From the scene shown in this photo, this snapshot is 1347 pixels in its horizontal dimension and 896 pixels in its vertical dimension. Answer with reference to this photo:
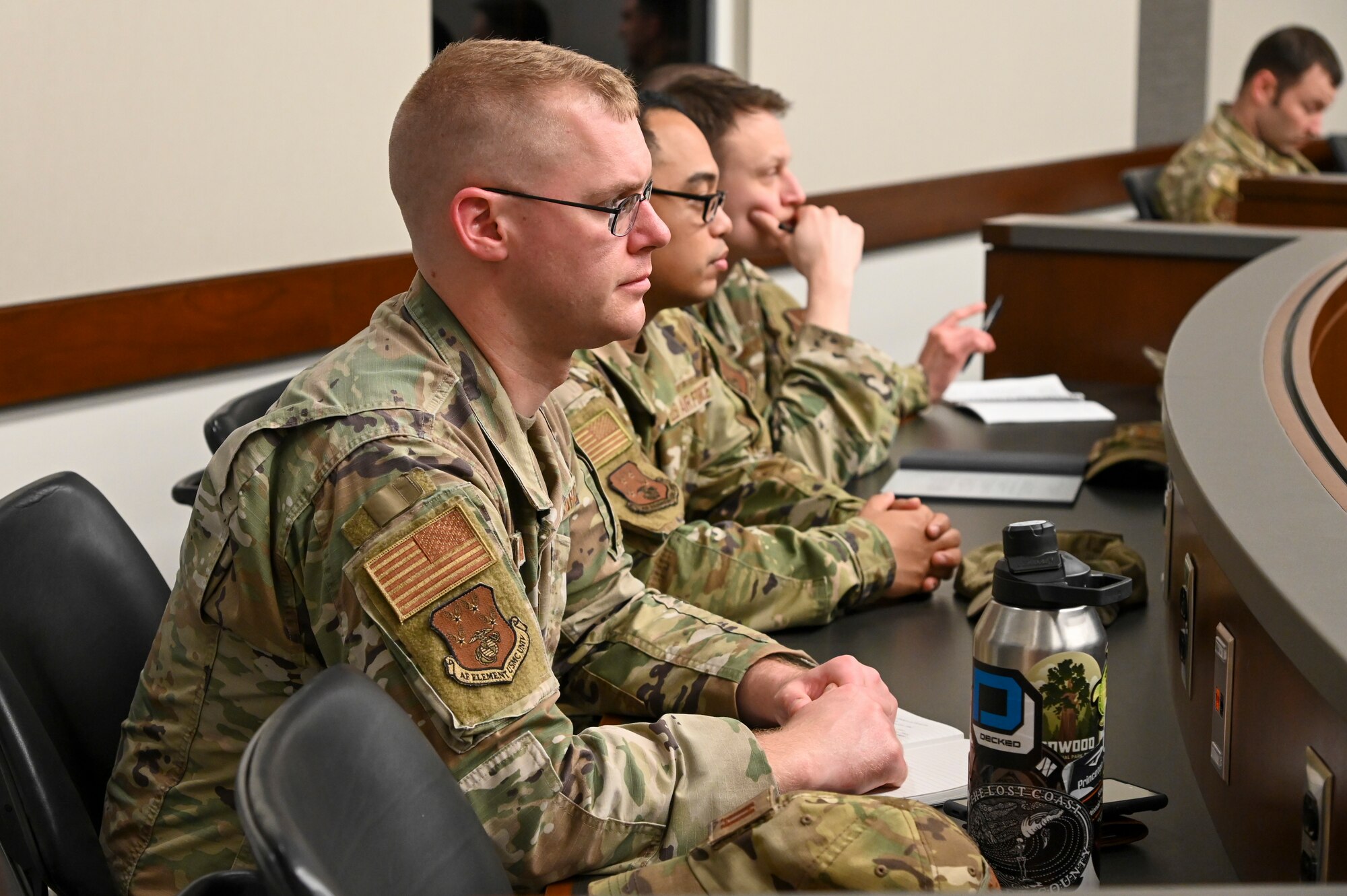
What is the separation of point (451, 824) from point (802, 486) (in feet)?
3.67

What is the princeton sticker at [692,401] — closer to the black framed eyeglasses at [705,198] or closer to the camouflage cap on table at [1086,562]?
the black framed eyeglasses at [705,198]

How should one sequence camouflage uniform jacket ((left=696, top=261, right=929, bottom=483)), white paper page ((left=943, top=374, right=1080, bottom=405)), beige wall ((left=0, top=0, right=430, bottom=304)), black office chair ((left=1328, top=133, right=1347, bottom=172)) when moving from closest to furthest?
camouflage uniform jacket ((left=696, top=261, right=929, bottom=483))
beige wall ((left=0, top=0, right=430, bottom=304))
white paper page ((left=943, top=374, right=1080, bottom=405))
black office chair ((left=1328, top=133, right=1347, bottom=172))

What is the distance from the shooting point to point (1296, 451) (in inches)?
43.8

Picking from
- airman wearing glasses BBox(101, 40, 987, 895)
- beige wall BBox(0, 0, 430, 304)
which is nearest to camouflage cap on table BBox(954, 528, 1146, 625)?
airman wearing glasses BBox(101, 40, 987, 895)

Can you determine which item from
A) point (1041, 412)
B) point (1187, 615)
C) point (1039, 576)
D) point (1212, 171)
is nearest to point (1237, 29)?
point (1212, 171)

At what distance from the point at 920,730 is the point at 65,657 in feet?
2.46

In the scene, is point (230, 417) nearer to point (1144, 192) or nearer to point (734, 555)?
point (734, 555)

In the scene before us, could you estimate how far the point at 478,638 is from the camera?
1016mm

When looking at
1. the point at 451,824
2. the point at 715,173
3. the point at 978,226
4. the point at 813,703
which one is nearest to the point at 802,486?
the point at 715,173

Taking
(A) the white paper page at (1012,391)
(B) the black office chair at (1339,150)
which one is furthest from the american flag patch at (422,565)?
(B) the black office chair at (1339,150)

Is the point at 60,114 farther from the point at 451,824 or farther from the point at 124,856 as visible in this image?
the point at 451,824

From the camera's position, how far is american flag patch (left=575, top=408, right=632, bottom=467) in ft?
5.09

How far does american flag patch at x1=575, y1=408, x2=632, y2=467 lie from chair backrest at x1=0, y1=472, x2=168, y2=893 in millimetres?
451

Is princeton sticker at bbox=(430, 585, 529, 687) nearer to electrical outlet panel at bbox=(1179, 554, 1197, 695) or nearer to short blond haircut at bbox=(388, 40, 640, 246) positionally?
short blond haircut at bbox=(388, 40, 640, 246)
